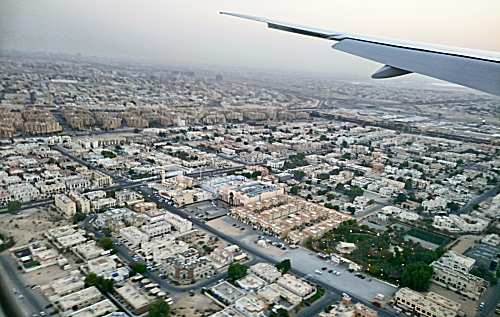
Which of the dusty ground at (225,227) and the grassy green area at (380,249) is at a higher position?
the grassy green area at (380,249)

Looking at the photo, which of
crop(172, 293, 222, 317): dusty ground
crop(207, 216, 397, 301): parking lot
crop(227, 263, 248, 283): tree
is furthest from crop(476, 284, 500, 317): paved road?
crop(172, 293, 222, 317): dusty ground

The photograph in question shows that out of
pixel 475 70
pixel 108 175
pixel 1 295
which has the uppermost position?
pixel 475 70

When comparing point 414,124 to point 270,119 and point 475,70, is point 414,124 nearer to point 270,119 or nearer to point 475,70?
point 270,119

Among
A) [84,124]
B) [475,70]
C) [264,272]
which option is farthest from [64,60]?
[475,70]

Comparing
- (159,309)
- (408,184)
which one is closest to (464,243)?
(408,184)

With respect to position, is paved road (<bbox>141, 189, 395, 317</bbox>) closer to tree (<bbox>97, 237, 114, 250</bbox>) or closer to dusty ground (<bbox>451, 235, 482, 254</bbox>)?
tree (<bbox>97, 237, 114, 250</bbox>)

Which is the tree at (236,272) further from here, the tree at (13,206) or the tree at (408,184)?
the tree at (408,184)

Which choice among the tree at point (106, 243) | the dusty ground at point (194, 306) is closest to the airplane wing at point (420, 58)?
the dusty ground at point (194, 306)
